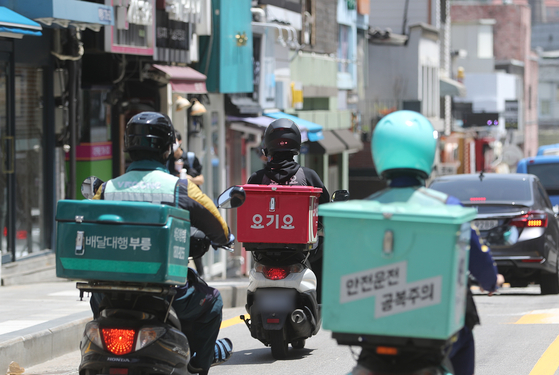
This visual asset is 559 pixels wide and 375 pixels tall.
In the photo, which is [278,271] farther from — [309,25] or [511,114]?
[511,114]

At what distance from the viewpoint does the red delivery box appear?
7125 mm

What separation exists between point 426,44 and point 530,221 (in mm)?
29550

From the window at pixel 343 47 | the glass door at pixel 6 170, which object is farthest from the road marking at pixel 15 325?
the window at pixel 343 47

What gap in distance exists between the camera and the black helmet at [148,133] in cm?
486

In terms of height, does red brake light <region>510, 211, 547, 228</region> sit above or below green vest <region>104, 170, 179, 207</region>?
below

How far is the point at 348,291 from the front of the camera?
3.79 m

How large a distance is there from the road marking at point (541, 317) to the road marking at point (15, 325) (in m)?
4.72

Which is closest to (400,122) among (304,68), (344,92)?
(304,68)

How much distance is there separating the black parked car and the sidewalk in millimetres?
3347

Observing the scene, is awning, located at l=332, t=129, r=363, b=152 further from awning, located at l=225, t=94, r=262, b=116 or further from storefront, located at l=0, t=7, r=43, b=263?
storefront, located at l=0, t=7, r=43, b=263

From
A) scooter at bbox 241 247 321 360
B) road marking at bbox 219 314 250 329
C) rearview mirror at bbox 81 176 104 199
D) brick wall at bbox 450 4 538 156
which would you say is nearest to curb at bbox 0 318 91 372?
road marking at bbox 219 314 250 329

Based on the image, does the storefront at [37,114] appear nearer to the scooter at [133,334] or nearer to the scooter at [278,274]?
the scooter at [278,274]

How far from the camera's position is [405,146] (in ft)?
13.3

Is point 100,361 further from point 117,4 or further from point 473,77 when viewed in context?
point 473,77
